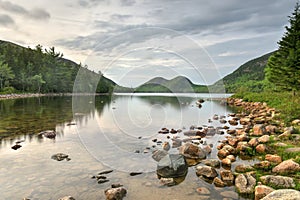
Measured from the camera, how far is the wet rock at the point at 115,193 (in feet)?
21.9

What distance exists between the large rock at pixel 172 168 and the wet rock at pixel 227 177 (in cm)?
→ 138

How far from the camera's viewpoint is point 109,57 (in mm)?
11914

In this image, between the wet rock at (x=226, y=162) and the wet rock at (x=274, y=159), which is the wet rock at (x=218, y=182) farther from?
the wet rock at (x=274, y=159)

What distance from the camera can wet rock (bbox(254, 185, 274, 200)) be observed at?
6.34 meters

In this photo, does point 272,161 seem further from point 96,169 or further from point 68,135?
point 68,135

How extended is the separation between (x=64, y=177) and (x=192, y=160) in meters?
5.21

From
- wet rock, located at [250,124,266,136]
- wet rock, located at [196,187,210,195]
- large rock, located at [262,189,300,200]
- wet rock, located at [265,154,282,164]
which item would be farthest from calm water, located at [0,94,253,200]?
wet rock, located at [265,154,282,164]

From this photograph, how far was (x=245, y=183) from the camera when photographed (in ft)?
23.5

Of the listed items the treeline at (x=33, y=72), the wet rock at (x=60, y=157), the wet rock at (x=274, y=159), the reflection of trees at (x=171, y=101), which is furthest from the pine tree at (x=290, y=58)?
the treeline at (x=33, y=72)

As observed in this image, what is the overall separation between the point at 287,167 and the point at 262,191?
2.07m

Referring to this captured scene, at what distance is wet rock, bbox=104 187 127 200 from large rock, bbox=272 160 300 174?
17.1 ft

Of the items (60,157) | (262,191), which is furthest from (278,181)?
(60,157)

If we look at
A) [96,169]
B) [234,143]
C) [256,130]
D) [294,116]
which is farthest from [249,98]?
[96,169]

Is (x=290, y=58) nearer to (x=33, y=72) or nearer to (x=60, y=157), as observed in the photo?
(x=60, y=157)
